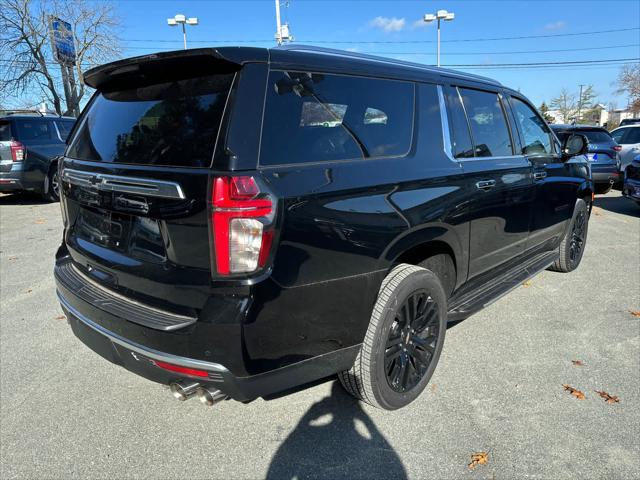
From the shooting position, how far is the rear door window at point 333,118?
202cm

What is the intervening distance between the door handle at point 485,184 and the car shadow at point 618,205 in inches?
298

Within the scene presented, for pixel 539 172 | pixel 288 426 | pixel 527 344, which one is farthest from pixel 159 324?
pixel 539 172

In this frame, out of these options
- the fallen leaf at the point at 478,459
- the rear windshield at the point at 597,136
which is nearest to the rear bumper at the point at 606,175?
the rear windshield at the point at 597,136

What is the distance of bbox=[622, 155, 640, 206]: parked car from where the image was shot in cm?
846

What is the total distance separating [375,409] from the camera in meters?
2.75

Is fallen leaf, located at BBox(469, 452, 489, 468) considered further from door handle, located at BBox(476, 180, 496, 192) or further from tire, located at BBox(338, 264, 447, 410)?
door handle, located at BBox(476, 180, 496, 192)

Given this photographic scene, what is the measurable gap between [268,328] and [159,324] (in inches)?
19.2

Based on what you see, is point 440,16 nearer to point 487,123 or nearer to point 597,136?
point 597,136

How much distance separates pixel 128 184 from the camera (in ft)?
6.95

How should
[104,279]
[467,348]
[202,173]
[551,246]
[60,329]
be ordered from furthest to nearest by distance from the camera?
1. [551,246]
2. [60,329]
3. [467,348]
4. [104,279]
5. [202,173]

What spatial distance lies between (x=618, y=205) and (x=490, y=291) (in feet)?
28.8

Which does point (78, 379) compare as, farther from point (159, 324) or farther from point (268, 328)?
point (268, 328)

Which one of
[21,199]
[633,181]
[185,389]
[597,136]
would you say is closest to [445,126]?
[185,389]

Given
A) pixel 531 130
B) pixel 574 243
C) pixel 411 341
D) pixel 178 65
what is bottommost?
pixel 574 243
